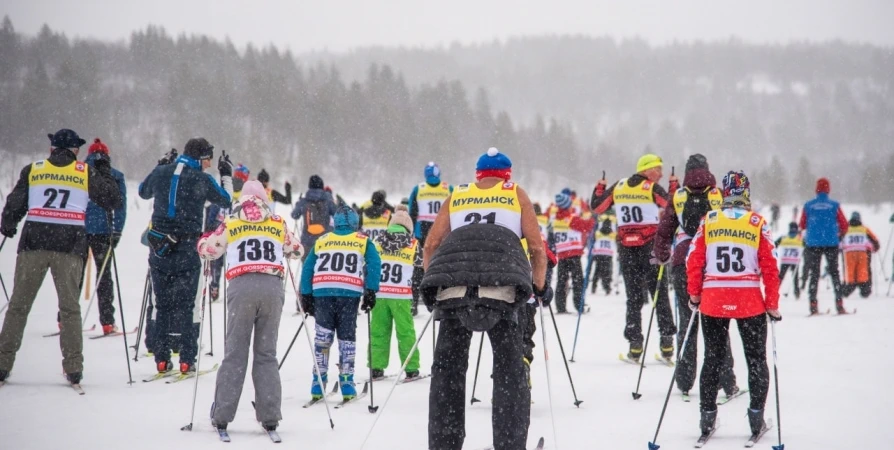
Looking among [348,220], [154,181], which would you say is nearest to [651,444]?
[348,220]

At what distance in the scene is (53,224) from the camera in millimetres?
6492

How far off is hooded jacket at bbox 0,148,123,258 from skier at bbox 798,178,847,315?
37.3 feet

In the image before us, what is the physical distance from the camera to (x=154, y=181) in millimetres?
7199

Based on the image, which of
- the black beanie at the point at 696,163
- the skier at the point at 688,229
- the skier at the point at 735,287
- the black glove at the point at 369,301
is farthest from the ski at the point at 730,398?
the black glove at the point at 369,301

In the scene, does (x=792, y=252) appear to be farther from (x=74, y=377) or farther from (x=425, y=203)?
(x=74, y=377)

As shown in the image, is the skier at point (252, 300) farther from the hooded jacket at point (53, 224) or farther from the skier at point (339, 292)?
the hooded jacket at point (53, 224)

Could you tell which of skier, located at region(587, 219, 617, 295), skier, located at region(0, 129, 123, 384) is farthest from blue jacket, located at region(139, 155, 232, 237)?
skier, located at region(587, 219, 617, 295)

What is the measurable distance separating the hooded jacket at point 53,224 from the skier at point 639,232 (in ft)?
17.0

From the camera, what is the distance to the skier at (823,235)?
12.8 metres

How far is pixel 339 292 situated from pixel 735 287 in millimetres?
3405

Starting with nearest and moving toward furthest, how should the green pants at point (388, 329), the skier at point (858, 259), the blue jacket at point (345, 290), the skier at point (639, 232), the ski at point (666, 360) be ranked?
the blue jacket at point (345, 290)
the green pants at point (388, 329)
the skier at point (639, 232)
the ski at point (666, 360)
the skier at point (858, 259)

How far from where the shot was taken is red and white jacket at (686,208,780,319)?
5.11m

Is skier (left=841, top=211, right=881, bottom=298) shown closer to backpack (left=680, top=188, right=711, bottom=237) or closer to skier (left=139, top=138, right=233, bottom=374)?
backpack (left=680, top=188, right=711, bottom=237)

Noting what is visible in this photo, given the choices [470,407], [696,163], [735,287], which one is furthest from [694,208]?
[470,407]
